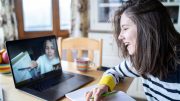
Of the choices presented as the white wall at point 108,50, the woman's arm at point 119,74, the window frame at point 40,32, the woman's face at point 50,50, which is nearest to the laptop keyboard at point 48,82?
the woman's face at point 50,50

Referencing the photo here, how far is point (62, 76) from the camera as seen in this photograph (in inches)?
44.2

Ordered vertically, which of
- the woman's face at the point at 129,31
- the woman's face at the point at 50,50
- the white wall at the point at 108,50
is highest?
the woman's face at the point at 129,31

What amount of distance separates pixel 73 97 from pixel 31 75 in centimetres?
29

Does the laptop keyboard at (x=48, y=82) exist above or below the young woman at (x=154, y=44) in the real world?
below

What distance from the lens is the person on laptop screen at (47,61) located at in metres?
1.03

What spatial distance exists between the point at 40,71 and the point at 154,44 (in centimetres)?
62

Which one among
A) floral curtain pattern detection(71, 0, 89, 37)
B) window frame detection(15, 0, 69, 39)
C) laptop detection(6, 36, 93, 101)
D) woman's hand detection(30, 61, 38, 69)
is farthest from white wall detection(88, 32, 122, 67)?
woman's hand detection(30, 61, 38, 69)

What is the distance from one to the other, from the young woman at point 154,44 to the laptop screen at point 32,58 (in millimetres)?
360

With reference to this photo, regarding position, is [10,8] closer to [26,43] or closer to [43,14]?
[43,14]

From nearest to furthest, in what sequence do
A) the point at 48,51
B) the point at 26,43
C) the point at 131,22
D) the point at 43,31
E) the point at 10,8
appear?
the point at 131,22 → the point at 26,43 → the point at 48,51 → the point at 10,8 → the point at 43,31

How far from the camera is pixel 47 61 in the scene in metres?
1.10

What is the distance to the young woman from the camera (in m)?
0.74

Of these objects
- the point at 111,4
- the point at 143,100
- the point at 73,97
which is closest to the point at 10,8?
the point at 111,4

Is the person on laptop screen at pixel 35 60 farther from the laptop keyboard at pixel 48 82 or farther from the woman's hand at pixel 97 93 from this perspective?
the woman's hand at pixel 97 93
